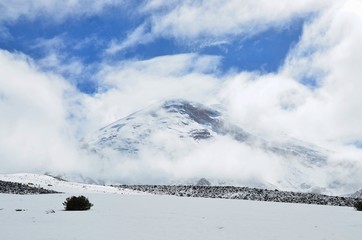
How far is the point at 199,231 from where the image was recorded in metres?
16.4

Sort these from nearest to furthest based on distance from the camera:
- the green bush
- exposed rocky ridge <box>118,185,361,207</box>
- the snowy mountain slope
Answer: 1. the green bush
2. exposed rocky ridge <box>118,185,361,207</box>
3. the snowy mountain slope

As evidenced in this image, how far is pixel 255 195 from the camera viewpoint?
3706cm

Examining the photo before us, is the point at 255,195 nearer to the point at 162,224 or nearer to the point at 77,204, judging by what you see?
the point at 77,204

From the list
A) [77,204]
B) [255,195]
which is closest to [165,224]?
[77,204]

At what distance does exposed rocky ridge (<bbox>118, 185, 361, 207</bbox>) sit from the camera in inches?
1357

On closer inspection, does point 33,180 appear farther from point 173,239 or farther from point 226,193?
point 173,239

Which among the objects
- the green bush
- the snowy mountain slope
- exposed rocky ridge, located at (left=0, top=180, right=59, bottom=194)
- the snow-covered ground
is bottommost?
the snow-covered ground

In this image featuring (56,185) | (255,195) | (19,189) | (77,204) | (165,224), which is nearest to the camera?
(165,224)

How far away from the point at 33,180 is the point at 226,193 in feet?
61.0

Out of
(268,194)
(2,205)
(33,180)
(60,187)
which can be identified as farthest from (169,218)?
(33,180)

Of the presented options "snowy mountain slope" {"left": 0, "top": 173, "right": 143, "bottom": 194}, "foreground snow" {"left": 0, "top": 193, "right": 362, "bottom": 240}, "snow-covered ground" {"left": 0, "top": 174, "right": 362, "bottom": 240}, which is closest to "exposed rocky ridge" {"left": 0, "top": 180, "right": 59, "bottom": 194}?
"snowy mountain slope" {"left": 0, "top": 173, "right": 143, "bottom": 194}

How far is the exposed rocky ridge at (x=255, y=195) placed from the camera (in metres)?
34.5

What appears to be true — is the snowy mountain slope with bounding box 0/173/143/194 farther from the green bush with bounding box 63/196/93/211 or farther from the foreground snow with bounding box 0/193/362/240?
the green bush with bounding box 63/196/93/211

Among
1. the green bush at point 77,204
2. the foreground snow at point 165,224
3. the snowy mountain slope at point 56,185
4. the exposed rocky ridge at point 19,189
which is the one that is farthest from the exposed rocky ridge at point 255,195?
the green bush at point 77,204
